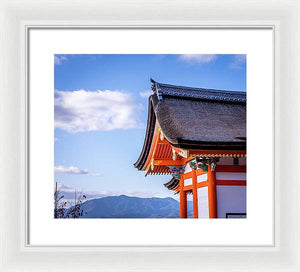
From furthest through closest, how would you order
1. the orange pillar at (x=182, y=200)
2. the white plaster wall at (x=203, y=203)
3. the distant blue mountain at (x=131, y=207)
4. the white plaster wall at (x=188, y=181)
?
the distant blue mountain at (x=131, y=207) → the orange pillar at (x=182, y=200) → the white plaster wall at (x=188, y=181) → the white plaster wall at (x=203, y=203)

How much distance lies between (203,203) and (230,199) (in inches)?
15.8

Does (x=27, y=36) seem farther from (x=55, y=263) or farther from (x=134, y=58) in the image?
(x=134, y=58)

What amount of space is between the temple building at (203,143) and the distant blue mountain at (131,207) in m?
3.67

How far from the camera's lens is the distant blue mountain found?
34.6 ft

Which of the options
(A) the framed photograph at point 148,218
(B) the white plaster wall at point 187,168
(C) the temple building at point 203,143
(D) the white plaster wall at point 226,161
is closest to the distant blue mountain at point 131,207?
(C) the temple building at point 203,143

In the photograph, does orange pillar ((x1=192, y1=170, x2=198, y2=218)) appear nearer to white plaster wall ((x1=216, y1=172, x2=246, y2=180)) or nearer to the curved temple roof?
white plaster wall ((x1=216, y1=172, x2=246, y2=180))

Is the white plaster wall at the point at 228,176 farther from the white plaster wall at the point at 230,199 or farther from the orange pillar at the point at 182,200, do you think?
the orange pillar at the point at 182,200

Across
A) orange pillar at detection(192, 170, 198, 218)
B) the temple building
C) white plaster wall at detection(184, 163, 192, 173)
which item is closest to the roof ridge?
the temple building

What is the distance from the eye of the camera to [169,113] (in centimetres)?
604

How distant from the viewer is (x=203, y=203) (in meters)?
5.80

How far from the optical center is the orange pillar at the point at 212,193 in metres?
5.50
